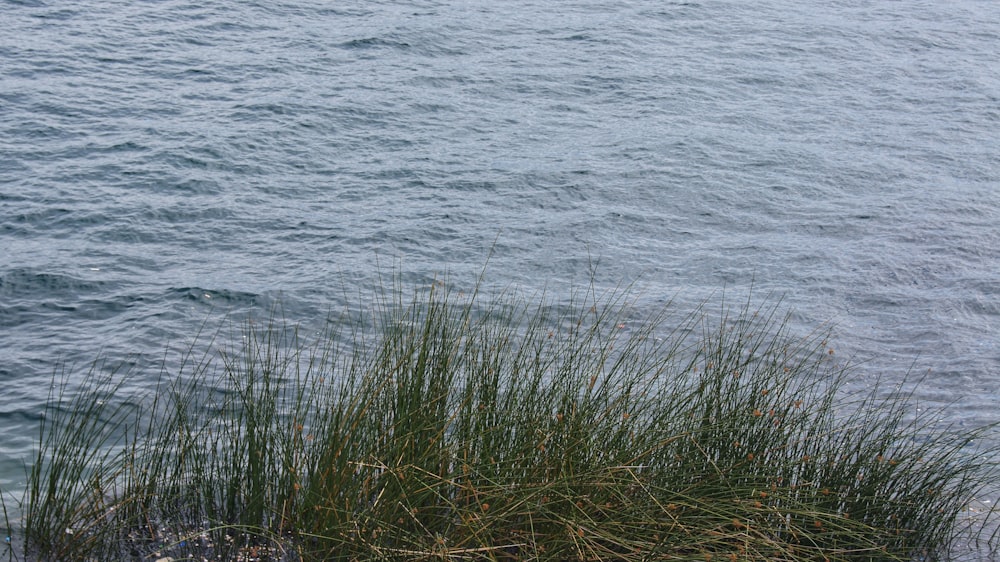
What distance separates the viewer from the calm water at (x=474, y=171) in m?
7.39

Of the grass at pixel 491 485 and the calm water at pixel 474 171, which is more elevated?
the grass at pixel 491 485

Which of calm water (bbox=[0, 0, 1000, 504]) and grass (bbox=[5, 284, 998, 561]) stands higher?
grass (bbox=[5, 284, 998, 561])

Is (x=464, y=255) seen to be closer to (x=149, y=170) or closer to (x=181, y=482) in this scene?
(x=149, y=170)

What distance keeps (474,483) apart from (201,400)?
8.14ft

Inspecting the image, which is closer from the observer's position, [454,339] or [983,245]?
[454,339]

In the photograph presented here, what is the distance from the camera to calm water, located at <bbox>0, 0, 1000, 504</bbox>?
7395 mm

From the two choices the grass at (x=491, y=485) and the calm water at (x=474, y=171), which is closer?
the grass at (x=491, y=485)

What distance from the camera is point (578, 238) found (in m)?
9.05

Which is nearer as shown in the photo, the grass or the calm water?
the grass

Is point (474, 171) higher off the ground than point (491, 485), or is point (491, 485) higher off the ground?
point (491, 485)

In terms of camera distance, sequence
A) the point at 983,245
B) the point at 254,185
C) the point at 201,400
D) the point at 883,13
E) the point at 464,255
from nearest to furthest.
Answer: the point at 201,400 < the point at 464,255 < the point at 983,245 < the point at 254,185 < the point at 883,13

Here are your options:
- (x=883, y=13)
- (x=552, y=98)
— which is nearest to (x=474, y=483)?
(x=552, y=98)

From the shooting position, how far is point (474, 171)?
34.7ft

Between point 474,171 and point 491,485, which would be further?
point 474,171
